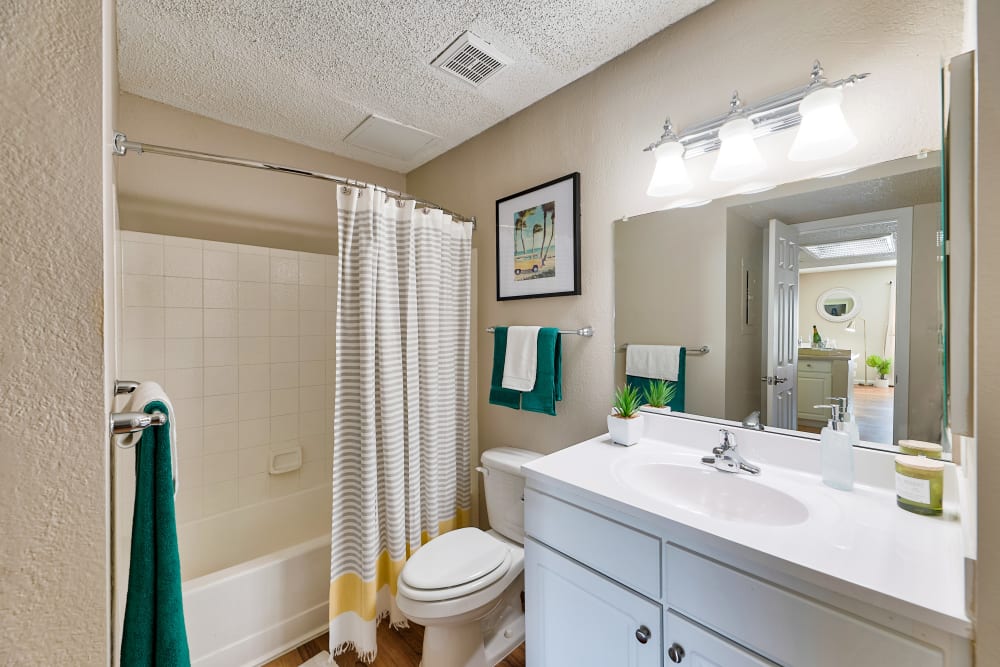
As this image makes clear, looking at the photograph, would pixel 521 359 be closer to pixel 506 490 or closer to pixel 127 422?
pixel 506 490

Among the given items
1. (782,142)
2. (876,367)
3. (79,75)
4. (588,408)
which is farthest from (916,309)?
(79,75)

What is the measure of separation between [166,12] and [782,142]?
1.99 m

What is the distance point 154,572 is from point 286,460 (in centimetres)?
168

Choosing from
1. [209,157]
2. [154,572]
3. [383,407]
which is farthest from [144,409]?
[209,157]

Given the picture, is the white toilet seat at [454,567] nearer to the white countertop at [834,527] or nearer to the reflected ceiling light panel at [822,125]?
the white countertop at [834,527]

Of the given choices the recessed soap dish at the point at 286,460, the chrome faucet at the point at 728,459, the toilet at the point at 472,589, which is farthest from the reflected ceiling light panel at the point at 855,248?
the recessed soap dish at the point at 286,460

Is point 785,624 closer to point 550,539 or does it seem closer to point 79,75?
point 550,539

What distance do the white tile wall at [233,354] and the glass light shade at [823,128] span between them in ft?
7.28

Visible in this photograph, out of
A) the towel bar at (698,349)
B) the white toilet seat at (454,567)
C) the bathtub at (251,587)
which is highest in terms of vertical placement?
the towel bar at (698,349)

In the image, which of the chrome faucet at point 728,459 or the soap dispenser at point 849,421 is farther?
the chrome faucet at point 728,459

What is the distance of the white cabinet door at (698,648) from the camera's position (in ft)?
2.61

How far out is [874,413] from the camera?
3.52ft

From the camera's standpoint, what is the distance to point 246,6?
1299 mm

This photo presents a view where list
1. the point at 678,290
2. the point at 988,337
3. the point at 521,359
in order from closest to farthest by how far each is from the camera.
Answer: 1. the point at 988,337
2. the point at 678,290
3. the point at 521,359
